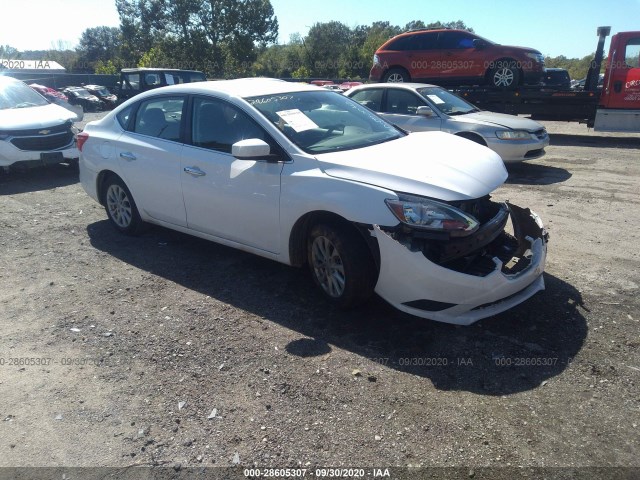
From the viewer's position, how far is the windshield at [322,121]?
4.39 m

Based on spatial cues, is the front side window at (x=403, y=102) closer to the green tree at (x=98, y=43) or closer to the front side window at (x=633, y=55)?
the front side window at (x=633, y=55)

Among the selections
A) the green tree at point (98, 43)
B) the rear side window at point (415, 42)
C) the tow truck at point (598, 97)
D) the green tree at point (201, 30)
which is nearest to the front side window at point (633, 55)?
the tow truck at point (598, 97)

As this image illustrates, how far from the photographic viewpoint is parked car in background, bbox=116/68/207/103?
19.5 metres

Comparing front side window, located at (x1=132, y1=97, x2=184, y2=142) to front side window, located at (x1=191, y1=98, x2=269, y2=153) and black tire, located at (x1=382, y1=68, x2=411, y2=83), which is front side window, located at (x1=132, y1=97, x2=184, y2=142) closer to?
front side window, located at (x1=191, y1=98, x2=269, y2=153)

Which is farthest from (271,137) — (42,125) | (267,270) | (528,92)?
(528,92)

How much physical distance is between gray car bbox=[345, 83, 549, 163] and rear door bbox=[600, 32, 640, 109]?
4966mm

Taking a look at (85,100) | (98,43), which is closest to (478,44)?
(85,100)

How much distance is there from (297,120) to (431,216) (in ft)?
5.30

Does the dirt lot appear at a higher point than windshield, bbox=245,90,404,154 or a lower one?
lower

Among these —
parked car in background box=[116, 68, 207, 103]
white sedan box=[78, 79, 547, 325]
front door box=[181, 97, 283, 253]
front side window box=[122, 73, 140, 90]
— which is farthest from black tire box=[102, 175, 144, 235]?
front side window box=[122, 73, 140, 90]

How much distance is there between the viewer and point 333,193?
385 centimetres

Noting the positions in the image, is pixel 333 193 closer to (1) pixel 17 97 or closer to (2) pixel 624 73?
(1) pixel 17 97

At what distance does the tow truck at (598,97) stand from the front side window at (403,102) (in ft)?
17.1

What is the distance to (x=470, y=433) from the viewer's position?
2.80m
